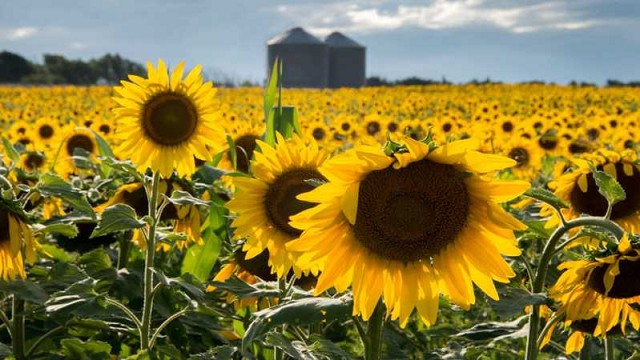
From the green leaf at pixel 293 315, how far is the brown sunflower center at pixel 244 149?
3.59 m

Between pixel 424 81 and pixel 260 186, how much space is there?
5089cm

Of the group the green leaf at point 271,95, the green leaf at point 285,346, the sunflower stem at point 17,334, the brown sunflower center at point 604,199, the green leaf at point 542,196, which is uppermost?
the green leaf at point 271,95

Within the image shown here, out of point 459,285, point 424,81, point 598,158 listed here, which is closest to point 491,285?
point 459,285

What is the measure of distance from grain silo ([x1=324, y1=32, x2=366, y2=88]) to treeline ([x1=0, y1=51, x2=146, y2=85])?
16472 mm

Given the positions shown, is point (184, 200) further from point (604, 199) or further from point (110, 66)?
point (110, 66)

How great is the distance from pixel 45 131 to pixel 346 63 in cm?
6200

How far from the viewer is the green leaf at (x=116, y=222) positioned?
2.58 metres

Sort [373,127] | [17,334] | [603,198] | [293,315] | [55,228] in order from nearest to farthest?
[293,315] → [55,228] → [17,334] → [603,198] → [373,127]

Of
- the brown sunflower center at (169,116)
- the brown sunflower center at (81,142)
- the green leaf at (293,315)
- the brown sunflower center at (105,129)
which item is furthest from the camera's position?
the brown sunflower center at (105,129)

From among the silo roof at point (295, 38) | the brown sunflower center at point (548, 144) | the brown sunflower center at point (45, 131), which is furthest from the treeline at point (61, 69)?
the brown sunflower center at point (548, 144)

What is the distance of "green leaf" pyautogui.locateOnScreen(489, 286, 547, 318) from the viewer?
6.74ft

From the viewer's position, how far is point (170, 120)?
3.57 m

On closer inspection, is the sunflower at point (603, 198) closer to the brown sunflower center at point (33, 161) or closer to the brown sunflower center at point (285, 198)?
the brown sunflower center at point (285, 198)

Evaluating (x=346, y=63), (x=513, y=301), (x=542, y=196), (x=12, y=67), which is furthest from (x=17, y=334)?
(x=12, y=67)
